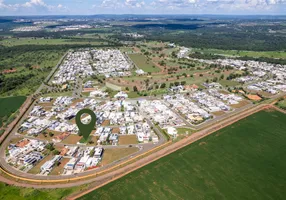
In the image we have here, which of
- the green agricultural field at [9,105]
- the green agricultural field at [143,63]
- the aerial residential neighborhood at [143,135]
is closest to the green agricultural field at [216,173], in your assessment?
the aerial residential neighborhood at [143,135]

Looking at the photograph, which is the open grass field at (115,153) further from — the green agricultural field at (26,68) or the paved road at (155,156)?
the green agricultural field at (26,68)

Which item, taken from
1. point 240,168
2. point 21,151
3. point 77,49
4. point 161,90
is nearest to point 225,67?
point 161,90

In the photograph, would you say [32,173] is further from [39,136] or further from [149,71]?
[149,71]

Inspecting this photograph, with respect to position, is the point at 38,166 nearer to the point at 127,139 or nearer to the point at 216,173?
the point at 127,139

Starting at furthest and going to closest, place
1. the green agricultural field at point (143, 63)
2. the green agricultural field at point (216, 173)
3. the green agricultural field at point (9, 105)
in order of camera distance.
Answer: the green agricultural field at point (143, 63)
the green agricultural field at point (9, 105)
the green agricultural field at point (216, 173)

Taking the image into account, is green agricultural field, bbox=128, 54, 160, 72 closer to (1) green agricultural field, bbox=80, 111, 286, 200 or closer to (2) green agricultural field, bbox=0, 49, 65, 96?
(2) green agricultural field, bbox=0, 49, 65, 96

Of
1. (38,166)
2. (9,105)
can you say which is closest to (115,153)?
(38,166)
